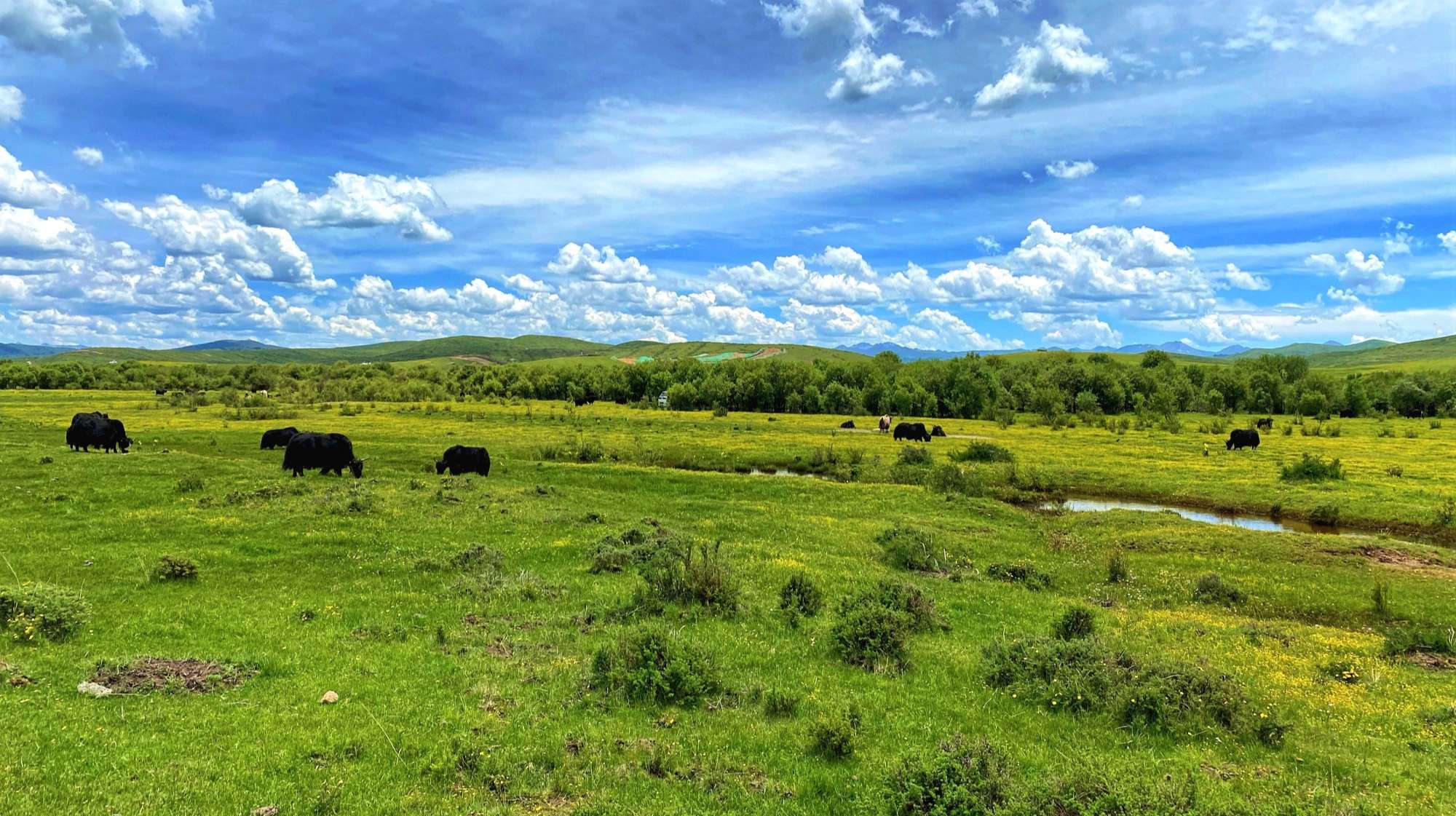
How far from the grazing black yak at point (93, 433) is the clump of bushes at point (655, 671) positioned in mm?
39077

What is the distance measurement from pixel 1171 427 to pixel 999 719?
252 ft

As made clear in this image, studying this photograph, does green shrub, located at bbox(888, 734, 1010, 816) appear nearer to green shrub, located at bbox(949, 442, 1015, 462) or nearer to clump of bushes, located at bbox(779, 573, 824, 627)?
clump of bushes, located at bbox(779, 573, 824, 627)

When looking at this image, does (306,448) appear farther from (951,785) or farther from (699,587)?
(951,785)

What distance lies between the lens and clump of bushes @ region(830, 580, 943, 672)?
12414mm

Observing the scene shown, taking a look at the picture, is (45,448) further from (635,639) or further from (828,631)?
(828,631)

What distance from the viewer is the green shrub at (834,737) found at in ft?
29.7

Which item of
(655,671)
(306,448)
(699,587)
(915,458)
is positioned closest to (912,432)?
(915,458)

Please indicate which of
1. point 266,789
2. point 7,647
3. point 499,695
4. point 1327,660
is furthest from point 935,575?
point 7,647

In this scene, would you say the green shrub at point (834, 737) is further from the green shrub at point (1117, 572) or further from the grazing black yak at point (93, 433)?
the grazing black yak at point (93, 433)

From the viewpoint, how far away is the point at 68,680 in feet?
31.6

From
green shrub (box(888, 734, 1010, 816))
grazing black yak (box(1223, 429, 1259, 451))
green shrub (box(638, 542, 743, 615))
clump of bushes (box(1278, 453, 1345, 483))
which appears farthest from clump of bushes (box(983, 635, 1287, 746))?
grazing black yak (box(1223, 429, 1259, 451))

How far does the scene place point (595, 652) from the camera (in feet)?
40.0

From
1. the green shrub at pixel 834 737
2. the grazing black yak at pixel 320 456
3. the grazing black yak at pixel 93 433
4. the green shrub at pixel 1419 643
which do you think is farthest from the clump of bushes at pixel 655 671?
the grazing black yak at pixel 93 433

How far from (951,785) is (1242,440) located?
2435 inches
